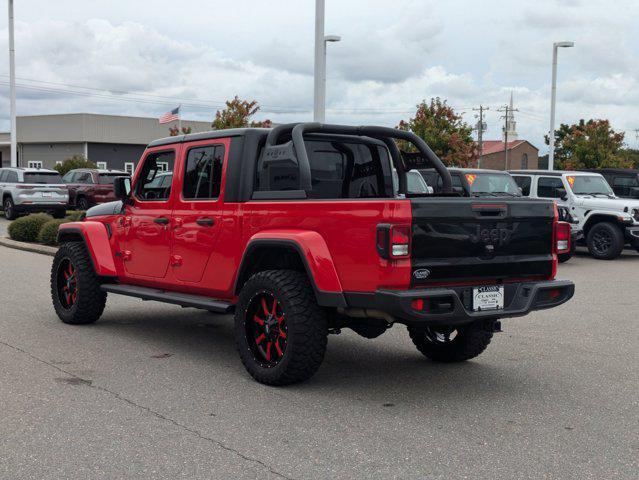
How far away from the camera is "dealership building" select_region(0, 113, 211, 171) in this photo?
63.8 m

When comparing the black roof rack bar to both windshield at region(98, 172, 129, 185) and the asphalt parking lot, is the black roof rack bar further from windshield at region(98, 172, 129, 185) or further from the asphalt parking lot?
windshield at region(98, 172, 129, 185)

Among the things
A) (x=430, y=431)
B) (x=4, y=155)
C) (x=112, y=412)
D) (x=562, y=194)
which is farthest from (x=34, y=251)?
(x=4, y=155)

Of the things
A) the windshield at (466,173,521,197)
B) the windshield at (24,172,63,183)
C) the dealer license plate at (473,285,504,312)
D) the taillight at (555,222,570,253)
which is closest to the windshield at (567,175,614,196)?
the windshield at (466,173,521,197)

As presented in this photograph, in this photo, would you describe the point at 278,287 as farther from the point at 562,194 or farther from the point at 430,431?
the point at 562,194

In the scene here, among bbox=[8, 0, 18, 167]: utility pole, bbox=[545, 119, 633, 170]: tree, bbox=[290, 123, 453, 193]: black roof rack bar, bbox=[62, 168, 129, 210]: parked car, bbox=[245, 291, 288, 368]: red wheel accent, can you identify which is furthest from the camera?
bbox=[545, 119, 633, 170]: tree

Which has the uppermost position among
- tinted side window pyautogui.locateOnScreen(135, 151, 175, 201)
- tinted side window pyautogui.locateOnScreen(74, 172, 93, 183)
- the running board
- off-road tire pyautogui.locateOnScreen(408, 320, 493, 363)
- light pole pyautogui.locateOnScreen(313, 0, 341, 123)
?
light pole pyautogui.locateOnScreen(313, 0, 341, 123)

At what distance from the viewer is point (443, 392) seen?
19.8 feet

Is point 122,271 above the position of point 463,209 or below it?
below

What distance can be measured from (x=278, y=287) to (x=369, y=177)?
1.85 meters

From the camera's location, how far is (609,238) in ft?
58.4

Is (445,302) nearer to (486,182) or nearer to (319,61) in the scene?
(319,61)

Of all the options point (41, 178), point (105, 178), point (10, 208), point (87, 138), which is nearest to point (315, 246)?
point (41, 178)

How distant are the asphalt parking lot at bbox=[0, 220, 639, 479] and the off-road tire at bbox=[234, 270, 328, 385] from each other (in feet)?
0.44

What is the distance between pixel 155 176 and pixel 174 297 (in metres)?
1.36
